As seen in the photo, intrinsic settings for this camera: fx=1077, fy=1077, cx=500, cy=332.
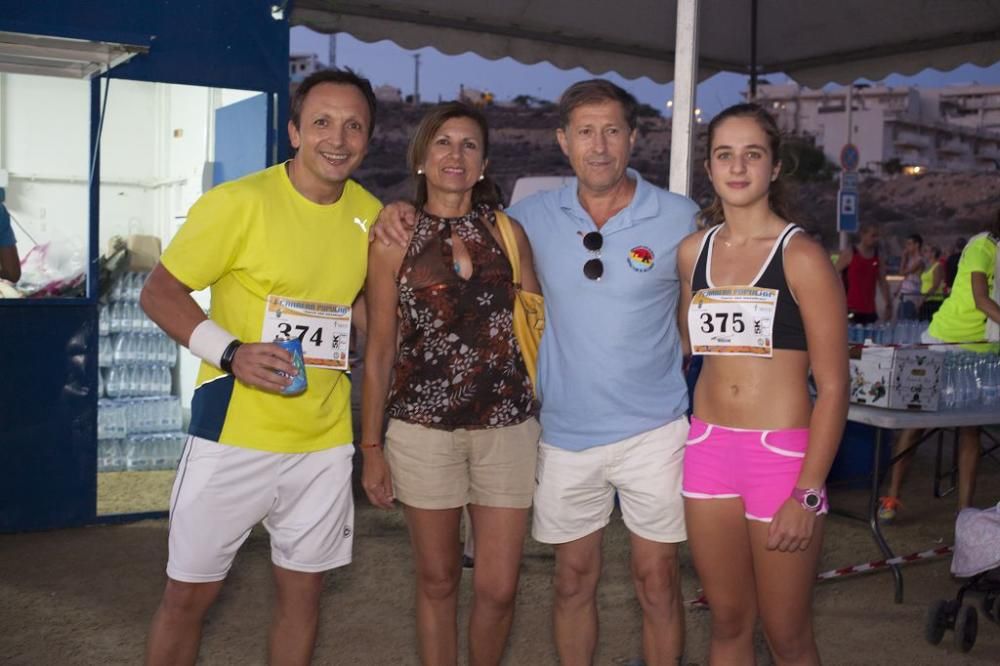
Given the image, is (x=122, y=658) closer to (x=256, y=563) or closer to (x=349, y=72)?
(x=256, y=563)

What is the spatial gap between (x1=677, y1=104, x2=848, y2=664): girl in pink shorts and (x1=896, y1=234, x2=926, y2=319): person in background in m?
12.3

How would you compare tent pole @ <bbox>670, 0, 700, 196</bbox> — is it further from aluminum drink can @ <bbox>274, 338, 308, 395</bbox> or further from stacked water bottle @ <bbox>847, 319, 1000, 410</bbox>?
aluminum drink can @ <bbox>274, 338, 308, 395</bbox>

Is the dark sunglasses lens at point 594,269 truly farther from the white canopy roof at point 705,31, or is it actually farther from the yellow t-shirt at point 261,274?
the white canopy roof at point 705,31

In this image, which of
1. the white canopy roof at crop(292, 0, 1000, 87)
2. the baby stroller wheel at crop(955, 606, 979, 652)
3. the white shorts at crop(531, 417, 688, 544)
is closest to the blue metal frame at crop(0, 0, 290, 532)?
the white canopy roof at crop(292, 0, 1000, 87)

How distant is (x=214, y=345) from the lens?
270 centimetres

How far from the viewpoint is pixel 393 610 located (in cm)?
452

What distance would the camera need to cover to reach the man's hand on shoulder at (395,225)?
294cm

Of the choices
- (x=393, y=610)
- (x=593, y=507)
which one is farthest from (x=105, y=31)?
(x=593, y=507)

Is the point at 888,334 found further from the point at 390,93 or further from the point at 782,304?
the point at 390,93

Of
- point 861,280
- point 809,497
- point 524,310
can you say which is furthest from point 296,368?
point 861,280

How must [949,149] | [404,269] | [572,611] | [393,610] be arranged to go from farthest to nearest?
1. [949,149]
2. [393,610]
3. [572,611]
4. [404,269]

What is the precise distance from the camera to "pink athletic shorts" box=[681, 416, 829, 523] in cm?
272

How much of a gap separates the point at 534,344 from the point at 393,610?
189 cm

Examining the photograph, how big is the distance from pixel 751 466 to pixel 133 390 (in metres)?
5.25
